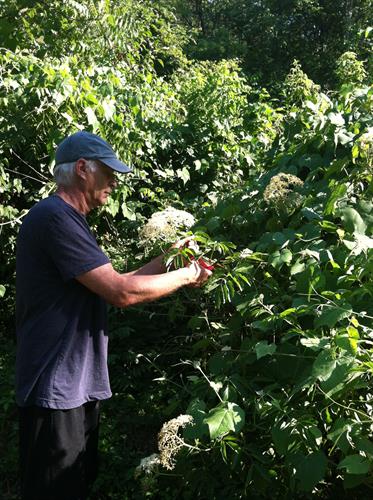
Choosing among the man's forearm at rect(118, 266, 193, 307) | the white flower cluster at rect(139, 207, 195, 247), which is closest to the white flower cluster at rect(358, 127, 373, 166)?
the white flower cluster at rect(139, 207, 195, 247)

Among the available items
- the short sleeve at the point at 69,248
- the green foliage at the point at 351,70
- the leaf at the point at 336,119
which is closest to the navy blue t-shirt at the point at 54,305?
the short sleeve at the point at 69,248

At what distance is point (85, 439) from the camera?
82.4 inches

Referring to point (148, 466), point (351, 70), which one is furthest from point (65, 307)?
point (351, 70)

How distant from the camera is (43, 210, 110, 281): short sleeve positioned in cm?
181

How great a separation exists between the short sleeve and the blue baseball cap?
23 cm

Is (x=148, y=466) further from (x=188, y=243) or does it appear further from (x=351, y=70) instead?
(x=351, y=70)

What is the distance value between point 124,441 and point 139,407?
21 cm

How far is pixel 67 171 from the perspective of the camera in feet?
6.51

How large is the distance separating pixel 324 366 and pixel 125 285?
2.28 ft

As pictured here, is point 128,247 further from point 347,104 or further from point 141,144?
point 347,104

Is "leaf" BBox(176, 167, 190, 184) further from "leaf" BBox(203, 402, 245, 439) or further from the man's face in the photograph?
"leaf" BBox(203, 402, 245, 439)

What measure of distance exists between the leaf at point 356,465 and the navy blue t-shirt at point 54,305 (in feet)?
3.00

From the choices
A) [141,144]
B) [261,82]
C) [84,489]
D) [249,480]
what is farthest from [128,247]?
[261,82]

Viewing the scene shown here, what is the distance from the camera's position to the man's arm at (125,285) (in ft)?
5.98
